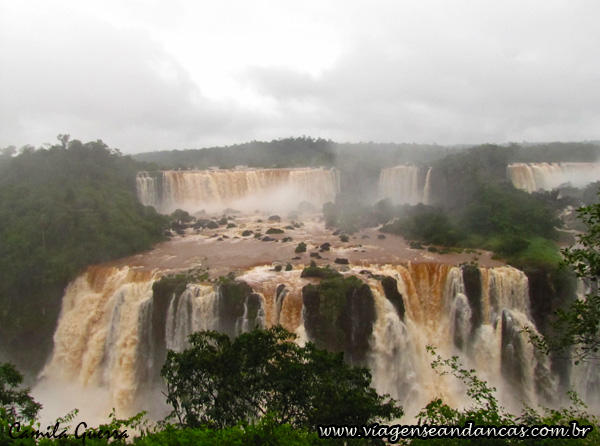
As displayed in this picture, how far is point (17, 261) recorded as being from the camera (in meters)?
19.0

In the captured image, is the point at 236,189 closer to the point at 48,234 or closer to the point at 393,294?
the point at 48,234

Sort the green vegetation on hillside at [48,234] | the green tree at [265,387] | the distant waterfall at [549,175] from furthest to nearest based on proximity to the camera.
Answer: the distant waterfall at [549,175] < the green vegetation on hillside at [48,234] < the green tree at [265,387]

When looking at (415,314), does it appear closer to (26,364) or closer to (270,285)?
(270,285)

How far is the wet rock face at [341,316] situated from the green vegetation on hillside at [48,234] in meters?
11.1

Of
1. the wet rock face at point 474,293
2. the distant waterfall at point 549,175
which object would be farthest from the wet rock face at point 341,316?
the distant waterfall at point 549,175

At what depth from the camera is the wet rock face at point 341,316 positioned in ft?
47.2

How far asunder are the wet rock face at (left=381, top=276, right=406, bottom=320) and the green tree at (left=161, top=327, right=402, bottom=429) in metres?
7.40

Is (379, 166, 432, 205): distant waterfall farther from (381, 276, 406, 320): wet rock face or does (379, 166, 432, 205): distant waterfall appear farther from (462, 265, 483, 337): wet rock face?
(381, 276, 406, 320): wet rock face

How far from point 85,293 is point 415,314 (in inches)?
552

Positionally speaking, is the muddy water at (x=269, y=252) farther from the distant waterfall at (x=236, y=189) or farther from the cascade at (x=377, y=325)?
the distant waterfall at (x=236, y=189)

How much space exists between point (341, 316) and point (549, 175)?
30128 millimetres

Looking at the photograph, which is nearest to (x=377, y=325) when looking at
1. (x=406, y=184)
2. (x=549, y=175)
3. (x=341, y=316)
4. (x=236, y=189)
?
(x=341, y=316)

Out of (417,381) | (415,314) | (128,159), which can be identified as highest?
(128,159)

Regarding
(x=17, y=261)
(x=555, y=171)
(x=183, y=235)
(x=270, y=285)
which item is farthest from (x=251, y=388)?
(x=555, y=171)
